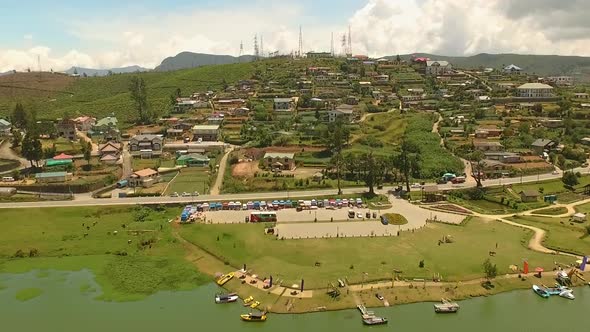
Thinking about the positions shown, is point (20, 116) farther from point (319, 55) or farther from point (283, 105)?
point (319, 55)

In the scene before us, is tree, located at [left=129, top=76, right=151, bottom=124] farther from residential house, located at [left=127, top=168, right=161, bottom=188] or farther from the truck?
the truck

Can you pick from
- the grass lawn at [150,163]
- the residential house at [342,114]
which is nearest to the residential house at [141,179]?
the grass lawn at [150,163]

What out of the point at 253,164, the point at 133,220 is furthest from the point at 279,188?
Result: the point at 133,220

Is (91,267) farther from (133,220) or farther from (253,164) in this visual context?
(253,164)

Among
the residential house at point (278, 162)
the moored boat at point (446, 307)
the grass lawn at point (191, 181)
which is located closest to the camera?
the moored boat at point (446, 307)

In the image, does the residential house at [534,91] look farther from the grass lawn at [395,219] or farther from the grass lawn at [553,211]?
the grass lawn at [395,219]

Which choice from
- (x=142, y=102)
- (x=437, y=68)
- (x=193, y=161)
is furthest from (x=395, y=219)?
(x=437, y=68)

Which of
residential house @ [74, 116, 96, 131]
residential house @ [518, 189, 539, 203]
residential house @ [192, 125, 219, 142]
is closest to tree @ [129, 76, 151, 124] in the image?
residential house @ [74, 116, 96, 131]
